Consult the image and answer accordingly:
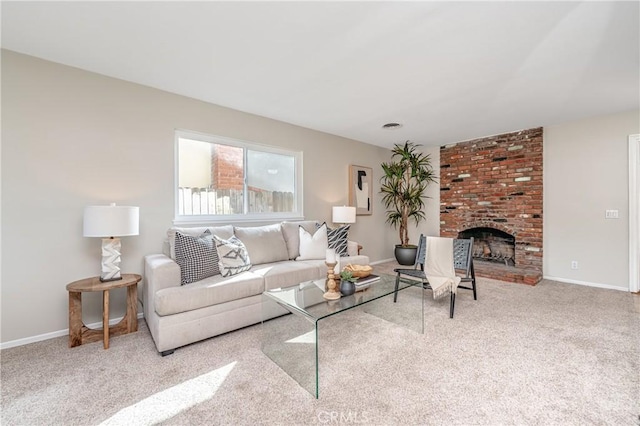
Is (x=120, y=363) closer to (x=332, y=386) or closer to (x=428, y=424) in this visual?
(x=332, y=386)

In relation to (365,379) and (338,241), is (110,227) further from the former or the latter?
(338,241)

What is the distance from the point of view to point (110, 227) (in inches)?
89.3

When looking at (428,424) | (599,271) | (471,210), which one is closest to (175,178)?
(428,424)

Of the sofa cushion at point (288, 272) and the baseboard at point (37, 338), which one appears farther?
the sofa cushion at point (288, 272)

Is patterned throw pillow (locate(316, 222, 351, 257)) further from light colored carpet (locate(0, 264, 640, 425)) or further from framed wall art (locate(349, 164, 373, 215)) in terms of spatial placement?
framed wall art (locate(349, 164, 373, 215))

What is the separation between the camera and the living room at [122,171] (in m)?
2.29

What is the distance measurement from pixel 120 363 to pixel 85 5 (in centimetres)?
246

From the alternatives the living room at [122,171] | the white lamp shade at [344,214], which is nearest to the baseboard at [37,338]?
the living room at [122,171]

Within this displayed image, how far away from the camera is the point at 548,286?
12.8 ft

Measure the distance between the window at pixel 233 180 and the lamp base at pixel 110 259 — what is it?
0.76 meters

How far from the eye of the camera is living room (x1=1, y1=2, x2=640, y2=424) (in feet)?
7.51

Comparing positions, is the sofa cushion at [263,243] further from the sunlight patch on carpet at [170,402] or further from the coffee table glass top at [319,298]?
the sunlight patch on carpet at [170,402]

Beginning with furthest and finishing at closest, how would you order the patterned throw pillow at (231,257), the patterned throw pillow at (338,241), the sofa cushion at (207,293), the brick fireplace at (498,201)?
1. the brick fireplace at (498,201)
2. the patterned throw pillow at (338,241)
3. the patterned throw pillow at (231,257)
4. the sofa cushion at (207,293)

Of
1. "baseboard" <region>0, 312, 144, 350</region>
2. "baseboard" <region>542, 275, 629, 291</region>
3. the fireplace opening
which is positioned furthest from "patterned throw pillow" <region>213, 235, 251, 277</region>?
"baseboard" <region>542, 275, 629, 291</region>
